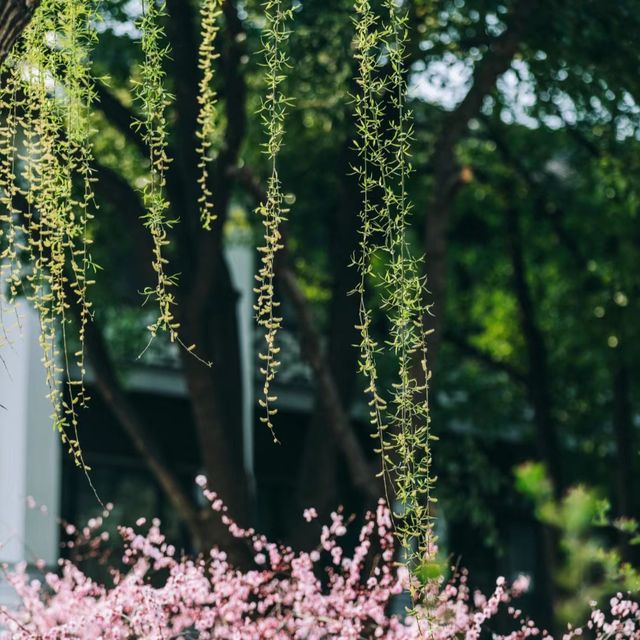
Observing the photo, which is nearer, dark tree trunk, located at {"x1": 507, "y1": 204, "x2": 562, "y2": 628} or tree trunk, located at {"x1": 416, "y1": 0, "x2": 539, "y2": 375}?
tree trunk, located at {"x1": 416, "y1": 0, "x2": 539, "y2": 375}

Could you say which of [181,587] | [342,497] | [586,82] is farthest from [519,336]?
[181,587]

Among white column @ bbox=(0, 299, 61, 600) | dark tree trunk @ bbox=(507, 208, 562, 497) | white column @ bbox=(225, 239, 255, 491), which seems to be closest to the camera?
white column @ bbox=(0, 299, 61, 600)

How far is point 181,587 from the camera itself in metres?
7.82

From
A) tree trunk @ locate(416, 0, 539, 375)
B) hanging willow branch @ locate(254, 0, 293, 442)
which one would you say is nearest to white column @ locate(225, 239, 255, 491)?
tree trunk @ locate(416, 0, 539, 375)

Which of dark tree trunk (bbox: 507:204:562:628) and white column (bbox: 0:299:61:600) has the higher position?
dark tree trunk (bbox: 507:204:562:628)

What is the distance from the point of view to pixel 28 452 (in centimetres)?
1519

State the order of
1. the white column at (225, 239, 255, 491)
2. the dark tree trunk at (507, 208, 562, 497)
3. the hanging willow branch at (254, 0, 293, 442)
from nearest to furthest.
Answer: the hanging willow branch at (254, 0, 293, 442)
the dark tree trunk at (507, 208, 562, 497)
the white column at (225, 239, 255, 491)

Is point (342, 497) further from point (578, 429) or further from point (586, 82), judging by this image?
point (586, 82)

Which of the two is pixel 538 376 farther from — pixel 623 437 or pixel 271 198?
pixel 271 198

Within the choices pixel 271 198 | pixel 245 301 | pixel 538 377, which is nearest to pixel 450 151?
pixel 271 198

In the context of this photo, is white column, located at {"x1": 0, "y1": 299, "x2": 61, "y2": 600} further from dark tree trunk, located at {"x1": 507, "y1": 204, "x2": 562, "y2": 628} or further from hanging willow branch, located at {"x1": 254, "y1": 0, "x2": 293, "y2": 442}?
hanging willow branch, located at {"x1": 254, "y1": 0, "x2": 293, "y2": 442}

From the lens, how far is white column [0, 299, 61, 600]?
49.3 feet

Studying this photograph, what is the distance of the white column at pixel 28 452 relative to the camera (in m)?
15.0

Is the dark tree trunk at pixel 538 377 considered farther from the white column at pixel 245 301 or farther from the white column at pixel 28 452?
the white column at pixel 28 452
